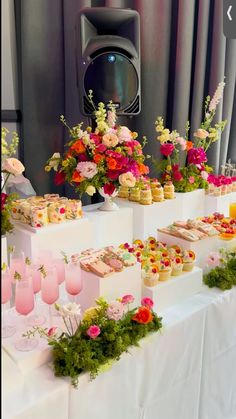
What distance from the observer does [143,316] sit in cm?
121

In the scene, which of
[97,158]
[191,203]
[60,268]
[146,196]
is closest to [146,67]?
[191,203]

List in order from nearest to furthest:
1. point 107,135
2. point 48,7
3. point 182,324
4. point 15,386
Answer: point 15,386, point 182,324, point 107,135, point 48,7

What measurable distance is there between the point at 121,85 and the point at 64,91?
62 centimetres

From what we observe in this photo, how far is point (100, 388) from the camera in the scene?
1122mm

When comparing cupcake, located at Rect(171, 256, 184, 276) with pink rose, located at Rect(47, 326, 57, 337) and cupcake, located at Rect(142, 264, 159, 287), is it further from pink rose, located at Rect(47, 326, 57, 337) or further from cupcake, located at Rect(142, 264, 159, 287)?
pink rose, located at Rect(47, 326, 57, 337)

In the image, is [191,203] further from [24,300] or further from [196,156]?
[24,300]

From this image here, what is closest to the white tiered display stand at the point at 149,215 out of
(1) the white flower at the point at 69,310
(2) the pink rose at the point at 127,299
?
(2) the pink rose at the point at 127,299

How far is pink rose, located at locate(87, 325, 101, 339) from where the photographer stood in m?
1.11

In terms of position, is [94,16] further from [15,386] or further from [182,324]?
[15,386]

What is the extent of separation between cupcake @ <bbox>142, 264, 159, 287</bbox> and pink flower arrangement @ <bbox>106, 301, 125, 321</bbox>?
0.21 metres

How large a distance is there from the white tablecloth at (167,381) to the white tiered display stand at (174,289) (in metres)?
0.03

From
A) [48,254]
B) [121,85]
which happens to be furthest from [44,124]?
[48,254]

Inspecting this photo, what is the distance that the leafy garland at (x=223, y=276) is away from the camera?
154 centimetres

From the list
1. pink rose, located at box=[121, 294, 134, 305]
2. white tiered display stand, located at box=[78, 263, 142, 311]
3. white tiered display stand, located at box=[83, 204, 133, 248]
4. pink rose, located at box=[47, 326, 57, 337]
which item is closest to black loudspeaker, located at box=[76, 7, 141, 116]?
white tiered display stand, located at box=[83, 204, 133, 248]
